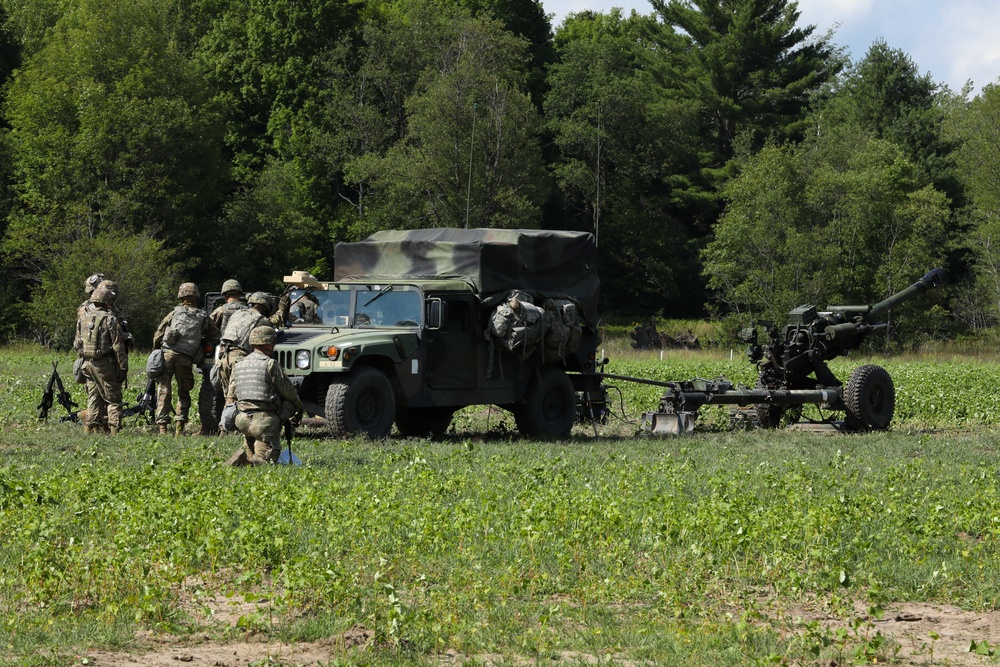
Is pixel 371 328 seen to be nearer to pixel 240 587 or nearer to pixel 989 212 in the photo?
pixel 240 587

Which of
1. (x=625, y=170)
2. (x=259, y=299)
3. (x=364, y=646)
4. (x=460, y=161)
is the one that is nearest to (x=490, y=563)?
(x=364, y=646)

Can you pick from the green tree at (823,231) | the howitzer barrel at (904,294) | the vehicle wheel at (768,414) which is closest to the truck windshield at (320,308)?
the vehicle wheel at (768,414)

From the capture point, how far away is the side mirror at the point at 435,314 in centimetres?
1656

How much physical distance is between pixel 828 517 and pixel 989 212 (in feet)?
183

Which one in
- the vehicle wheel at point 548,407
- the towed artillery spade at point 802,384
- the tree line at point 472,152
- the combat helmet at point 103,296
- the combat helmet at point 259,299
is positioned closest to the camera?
the combat helmet at point 259,299

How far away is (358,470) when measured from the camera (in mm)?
12797

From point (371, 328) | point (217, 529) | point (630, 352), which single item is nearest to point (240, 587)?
point (217, 529)

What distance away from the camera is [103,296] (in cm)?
1636

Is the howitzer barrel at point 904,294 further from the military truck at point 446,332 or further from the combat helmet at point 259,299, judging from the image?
the combat helmet at point 259,299

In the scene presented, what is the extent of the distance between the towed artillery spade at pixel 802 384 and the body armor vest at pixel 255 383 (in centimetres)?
736

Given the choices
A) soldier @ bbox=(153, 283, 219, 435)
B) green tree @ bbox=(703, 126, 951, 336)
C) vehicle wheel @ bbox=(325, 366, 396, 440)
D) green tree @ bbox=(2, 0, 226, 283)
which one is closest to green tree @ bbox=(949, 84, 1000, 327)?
green tree @ bbox=(703, 126, 951, 336)

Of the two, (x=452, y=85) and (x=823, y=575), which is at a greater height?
(x=452, y=85)

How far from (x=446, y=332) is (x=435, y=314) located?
498mm

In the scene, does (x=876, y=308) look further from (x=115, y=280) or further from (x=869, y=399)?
(x=115, y=280)
